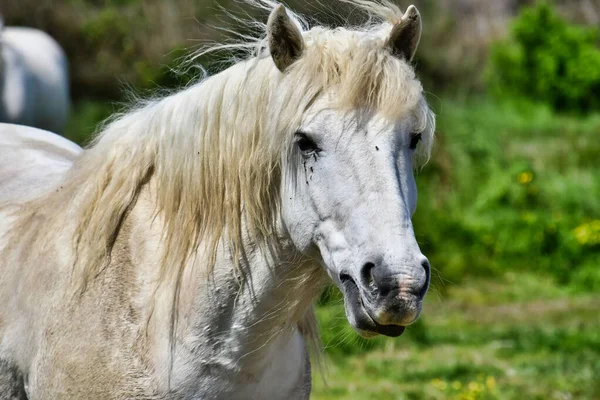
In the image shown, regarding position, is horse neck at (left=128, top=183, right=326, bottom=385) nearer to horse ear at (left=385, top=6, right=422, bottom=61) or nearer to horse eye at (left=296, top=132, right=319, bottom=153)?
horse eye at (left=296, top=132, right=319, bottom=153)

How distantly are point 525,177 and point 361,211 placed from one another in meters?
6.86

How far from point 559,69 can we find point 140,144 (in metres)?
8.97

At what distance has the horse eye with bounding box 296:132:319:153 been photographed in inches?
90.8

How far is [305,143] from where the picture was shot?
2322mm

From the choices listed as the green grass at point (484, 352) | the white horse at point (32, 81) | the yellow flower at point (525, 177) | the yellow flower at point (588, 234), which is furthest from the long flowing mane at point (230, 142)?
the yellow flower at point (525, 177)

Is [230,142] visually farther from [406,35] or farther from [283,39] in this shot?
[406,35]

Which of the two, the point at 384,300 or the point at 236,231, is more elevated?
the point at 384,300

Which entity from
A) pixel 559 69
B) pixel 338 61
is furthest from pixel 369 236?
pixel 559 69

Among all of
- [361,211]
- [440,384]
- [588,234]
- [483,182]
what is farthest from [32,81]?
[361,211]

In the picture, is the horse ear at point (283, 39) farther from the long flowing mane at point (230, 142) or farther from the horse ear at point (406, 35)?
the horse ear at point (406, 35)

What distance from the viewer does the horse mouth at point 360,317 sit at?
2.18 metres

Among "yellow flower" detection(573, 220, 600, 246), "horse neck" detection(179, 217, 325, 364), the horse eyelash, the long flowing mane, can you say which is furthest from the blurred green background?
the horse eyelash

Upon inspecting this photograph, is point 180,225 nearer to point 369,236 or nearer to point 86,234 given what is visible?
point 86,234

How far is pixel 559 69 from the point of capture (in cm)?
1080
